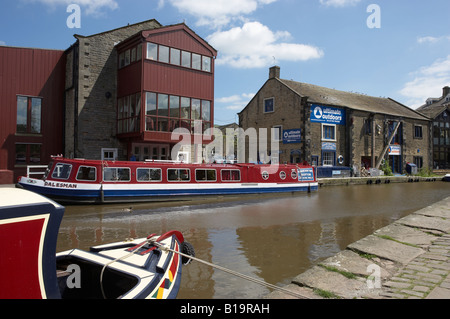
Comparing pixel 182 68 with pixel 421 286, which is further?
pixel 182 68

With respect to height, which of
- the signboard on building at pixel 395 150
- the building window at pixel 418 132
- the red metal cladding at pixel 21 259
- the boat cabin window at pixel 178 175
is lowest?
the red metal cladding at pixel 21 259

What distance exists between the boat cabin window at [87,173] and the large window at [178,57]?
310 inches

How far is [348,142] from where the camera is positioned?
31641mm

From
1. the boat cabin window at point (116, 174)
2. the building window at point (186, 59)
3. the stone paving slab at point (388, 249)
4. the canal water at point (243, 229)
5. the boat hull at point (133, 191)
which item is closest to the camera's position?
the stone paving slab at point (388, 249)

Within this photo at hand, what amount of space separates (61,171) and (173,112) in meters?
7.57

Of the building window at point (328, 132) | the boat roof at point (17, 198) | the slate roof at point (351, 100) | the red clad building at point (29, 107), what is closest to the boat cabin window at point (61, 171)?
the red clad building at point (29, 107)

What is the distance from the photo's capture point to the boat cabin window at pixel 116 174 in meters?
14.2

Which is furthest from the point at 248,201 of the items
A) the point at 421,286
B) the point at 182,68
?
the point at 421,286

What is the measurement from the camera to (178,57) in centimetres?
1970

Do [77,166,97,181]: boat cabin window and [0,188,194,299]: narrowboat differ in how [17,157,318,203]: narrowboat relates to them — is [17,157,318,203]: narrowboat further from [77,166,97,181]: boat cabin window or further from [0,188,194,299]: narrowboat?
[0,188,194,299]: narrowboat

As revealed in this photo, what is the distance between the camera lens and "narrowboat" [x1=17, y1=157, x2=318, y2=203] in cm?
1364

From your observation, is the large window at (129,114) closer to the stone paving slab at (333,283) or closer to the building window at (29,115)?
the building window at (29,115)
